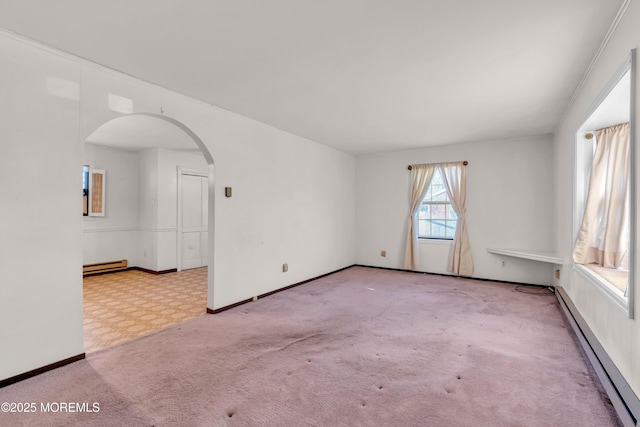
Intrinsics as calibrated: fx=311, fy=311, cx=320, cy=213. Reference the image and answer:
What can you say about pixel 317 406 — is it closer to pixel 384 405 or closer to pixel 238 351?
pixel 384 405

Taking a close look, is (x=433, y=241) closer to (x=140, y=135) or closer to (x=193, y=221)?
(x=193, y=221)

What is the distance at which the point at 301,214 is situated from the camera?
17.4 feet

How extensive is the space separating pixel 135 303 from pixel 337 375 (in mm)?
3150

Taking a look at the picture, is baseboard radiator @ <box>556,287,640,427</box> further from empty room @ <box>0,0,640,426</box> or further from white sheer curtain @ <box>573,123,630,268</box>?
white sheer curtain @ <box>573,123,630,268</box>

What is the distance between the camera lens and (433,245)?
6.02m

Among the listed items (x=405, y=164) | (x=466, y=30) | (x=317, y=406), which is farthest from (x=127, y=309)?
(x=405, y=164)

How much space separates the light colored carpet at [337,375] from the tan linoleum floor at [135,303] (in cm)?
30

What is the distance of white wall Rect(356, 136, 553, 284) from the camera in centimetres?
511

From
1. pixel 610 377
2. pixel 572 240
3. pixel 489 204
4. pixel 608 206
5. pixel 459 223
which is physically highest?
pixel 489 204

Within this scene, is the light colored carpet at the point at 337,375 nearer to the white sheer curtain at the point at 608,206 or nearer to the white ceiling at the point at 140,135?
the white sheer curtain at the point at 608,206

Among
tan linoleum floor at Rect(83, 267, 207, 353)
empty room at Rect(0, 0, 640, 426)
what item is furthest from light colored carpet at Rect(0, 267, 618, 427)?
tan linoleum floor at Rect(83, 267, 207, 353)

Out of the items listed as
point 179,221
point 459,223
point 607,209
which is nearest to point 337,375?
point 607,209

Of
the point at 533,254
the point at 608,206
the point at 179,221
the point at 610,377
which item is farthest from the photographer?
the point at 179,221

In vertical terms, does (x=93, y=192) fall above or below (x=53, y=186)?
above
